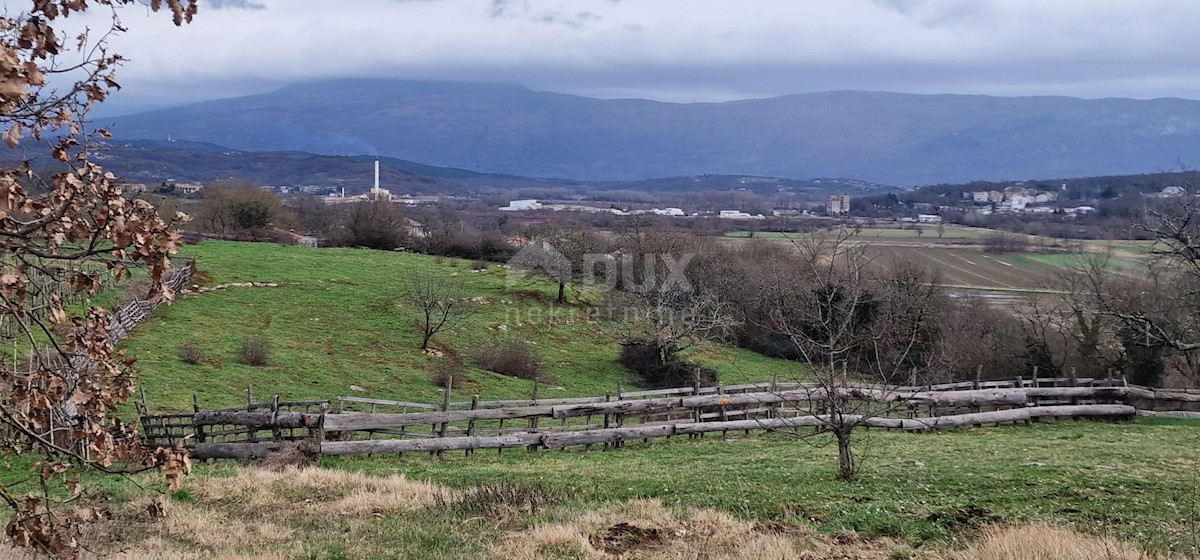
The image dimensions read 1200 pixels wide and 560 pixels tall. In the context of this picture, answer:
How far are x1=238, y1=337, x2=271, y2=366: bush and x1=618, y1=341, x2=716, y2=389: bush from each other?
644 inches

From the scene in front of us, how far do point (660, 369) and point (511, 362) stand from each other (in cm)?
695

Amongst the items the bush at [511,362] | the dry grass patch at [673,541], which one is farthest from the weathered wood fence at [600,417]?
the bush at [511,362]

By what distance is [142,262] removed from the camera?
4211 mm

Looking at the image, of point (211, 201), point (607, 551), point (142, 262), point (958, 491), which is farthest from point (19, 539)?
point (211, 201)

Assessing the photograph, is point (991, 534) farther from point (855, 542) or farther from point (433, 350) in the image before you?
point (433, 350)

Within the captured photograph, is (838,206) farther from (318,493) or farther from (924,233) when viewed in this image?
(318,493)

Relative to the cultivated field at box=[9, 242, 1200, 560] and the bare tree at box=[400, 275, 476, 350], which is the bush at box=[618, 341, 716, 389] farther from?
the cultivated field at box=[9, 242, 1200, 560]

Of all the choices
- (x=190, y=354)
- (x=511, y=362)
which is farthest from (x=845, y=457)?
(x=511, y=362)

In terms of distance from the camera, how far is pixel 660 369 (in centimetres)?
3906

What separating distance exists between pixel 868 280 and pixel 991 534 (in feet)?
126

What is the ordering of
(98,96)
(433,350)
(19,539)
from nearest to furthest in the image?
(19,539)
(98,96)
(433,350)

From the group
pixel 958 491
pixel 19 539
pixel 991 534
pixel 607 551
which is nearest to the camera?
pixel 19 539

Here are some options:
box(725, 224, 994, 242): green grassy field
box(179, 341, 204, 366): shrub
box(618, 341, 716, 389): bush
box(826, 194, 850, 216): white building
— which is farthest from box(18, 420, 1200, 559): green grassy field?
box(826, 194, 850, 216): white building

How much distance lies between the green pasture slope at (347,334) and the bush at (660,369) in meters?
0.92
